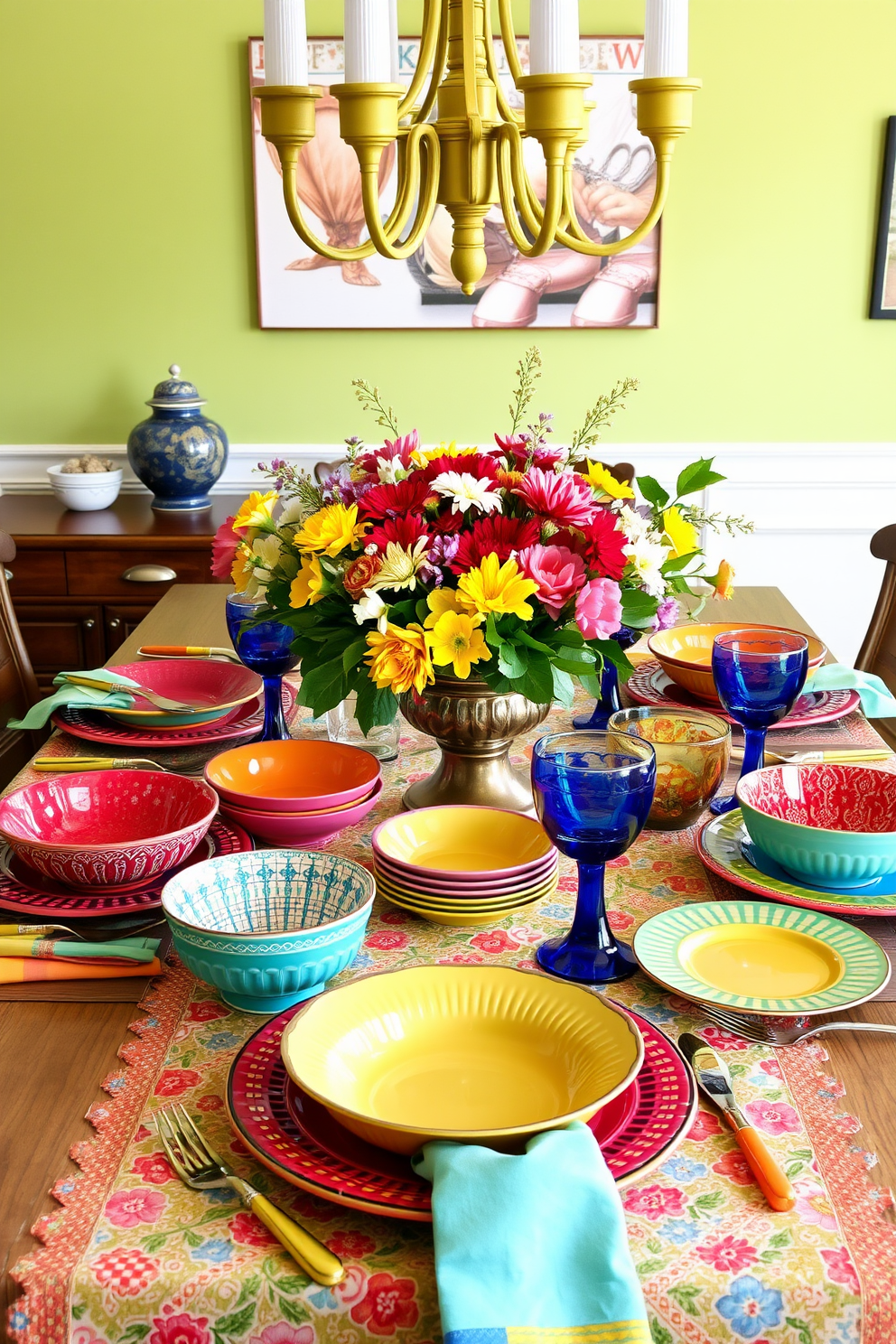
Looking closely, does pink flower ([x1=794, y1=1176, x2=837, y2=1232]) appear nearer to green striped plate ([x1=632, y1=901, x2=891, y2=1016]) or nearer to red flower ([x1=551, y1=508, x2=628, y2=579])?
green striped plate ([x1=632, y1=901, x2=891, y2=1016])

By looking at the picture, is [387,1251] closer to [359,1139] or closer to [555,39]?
[359,1139]

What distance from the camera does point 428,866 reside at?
1.15 metres

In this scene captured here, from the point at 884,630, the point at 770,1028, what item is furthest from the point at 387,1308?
the point at 884,630

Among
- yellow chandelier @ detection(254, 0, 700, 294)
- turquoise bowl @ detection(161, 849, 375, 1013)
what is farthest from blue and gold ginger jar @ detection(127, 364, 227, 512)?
turquoise bowl @ detection(161, 849, 375, 1013)

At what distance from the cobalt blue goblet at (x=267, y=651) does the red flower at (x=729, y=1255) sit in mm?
825

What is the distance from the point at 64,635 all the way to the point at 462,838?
2144 mm

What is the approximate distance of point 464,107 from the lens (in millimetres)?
1457

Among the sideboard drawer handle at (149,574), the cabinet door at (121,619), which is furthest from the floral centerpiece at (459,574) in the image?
the cabinet door at (121,619)

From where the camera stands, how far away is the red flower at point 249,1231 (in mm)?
703

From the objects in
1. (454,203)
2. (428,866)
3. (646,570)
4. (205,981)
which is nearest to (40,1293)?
(205,981)

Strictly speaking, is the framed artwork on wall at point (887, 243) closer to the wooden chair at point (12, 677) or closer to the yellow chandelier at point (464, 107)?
the yellow chandelier at point (464, 107)

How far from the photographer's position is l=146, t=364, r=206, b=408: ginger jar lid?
313cm

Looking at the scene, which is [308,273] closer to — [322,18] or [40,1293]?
[322,18]

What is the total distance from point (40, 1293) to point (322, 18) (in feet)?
10.5
